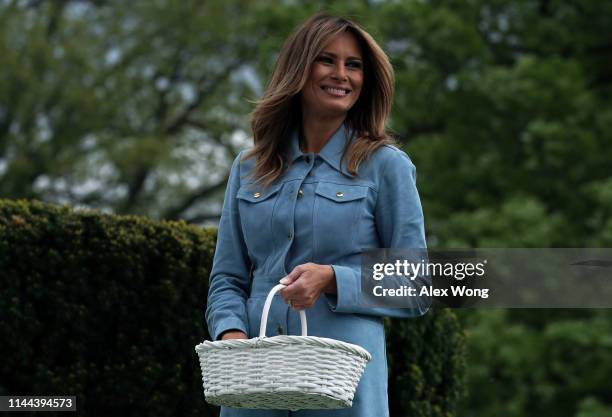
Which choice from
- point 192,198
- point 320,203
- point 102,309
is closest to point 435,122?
point 192,198

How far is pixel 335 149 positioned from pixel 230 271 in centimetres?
45

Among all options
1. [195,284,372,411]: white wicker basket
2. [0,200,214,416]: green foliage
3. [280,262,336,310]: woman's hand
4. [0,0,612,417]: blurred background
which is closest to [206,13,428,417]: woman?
[280,262,336,310]: woman's hand

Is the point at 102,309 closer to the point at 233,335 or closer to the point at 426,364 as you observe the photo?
the point at 426,364

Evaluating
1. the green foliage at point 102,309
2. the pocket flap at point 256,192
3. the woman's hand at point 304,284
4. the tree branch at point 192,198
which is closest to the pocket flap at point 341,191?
the pocket flap at point 256,192

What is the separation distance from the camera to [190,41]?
2452 cm

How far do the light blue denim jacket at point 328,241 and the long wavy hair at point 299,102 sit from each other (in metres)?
0.05

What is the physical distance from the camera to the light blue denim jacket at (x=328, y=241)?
3098 millimetres

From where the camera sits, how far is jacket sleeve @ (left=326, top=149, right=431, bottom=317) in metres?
3.06

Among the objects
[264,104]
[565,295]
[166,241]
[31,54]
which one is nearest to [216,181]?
[31,54]

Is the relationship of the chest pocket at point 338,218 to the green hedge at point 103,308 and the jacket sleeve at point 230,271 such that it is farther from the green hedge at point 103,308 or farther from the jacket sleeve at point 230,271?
the green hedge at point 103,308

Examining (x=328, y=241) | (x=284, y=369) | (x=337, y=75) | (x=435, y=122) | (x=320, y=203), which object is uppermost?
(x=435, y=122)

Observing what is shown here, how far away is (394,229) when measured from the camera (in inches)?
123

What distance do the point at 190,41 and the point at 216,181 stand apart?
2.95 m

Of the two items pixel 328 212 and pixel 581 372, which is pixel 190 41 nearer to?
pixel 581 372
